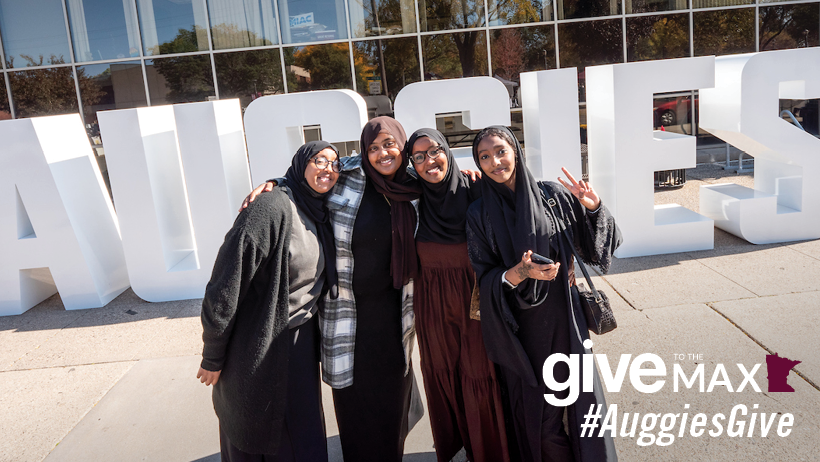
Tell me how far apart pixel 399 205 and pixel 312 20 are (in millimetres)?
8035

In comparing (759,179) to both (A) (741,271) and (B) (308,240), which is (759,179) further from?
(B) (308,240)

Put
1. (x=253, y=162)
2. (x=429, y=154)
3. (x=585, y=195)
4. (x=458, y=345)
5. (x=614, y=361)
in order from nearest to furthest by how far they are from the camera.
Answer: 1. (x=585, y=195)
2. (x=429, y=154)
3. (x=458, y=345)
4. (x=614, y=361)
5. (x=253, y=162)

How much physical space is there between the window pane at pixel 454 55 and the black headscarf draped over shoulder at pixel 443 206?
7.56 meters

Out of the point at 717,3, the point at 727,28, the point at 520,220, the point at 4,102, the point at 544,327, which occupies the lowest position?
the point at 544,327

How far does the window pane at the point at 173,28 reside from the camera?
32.7 feet

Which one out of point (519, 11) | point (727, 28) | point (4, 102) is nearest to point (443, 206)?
point (519, 11)

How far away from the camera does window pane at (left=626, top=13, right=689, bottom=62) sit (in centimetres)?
1027

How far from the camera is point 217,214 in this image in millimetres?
5609

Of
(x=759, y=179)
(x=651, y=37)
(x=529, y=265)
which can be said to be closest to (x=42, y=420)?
(x=529, y=265)

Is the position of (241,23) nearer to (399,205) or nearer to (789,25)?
(399,205)

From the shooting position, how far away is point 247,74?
1009 cm

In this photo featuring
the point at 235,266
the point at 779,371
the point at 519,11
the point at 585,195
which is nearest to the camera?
the point at 235,266

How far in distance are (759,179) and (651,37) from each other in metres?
4.69

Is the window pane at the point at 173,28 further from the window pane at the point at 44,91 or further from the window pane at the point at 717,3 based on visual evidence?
the window pane at the point at 717,3
